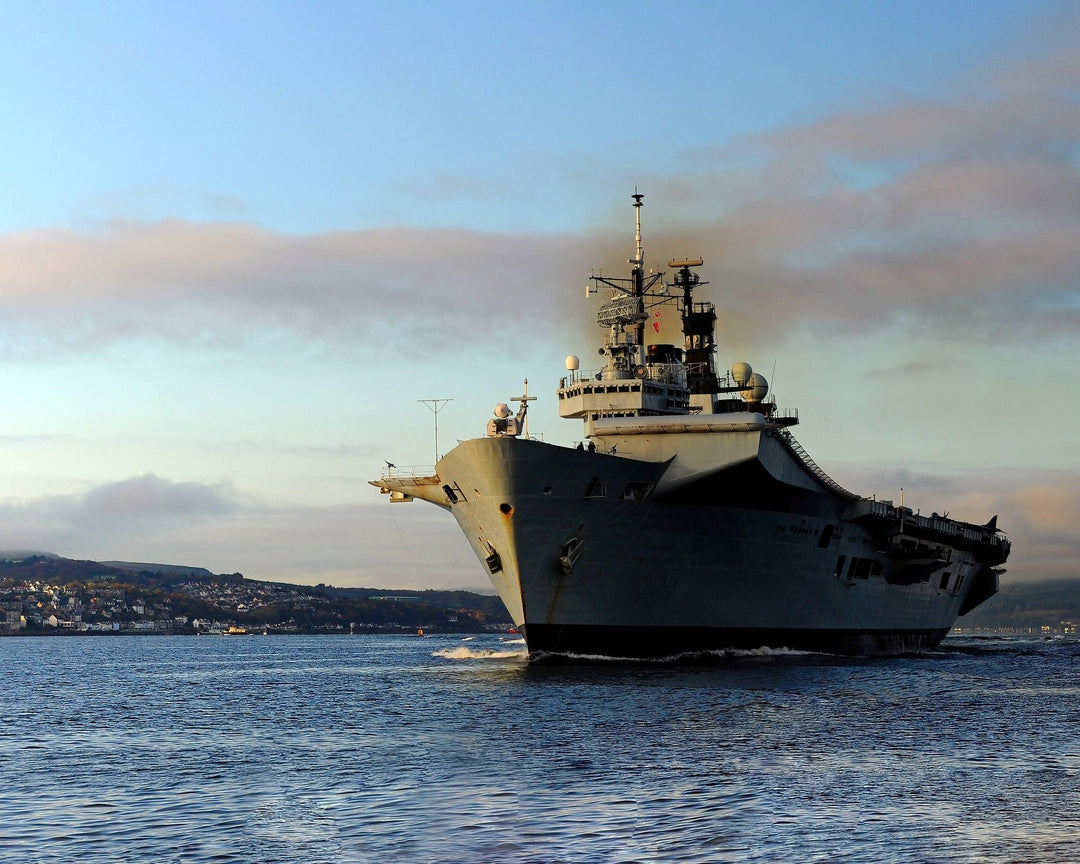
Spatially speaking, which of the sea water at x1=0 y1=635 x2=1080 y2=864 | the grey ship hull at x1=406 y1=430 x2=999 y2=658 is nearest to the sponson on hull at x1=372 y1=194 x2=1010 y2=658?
the grey ship hull at x1=406 y1=430 x2=999 y2=658

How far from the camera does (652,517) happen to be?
46.6 metres

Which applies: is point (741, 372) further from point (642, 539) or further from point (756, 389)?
point (642, 539)

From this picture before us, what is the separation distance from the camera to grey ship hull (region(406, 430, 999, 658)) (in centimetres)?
4550

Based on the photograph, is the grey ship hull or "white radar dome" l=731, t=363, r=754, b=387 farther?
"white radar dome" l=731, t=363, r=754, b=387

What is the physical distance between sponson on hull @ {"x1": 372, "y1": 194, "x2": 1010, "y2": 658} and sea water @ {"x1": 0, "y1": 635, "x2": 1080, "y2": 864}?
4.28 metres

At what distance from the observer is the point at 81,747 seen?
30.0m

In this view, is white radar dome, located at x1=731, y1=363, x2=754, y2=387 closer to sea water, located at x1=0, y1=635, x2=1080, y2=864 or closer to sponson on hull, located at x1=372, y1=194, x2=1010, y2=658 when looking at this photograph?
sponson on hull, located at x1=372, y1=194, x2=1010, y2=658

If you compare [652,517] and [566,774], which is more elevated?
→ [652,517]

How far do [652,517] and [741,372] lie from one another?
15905 mm

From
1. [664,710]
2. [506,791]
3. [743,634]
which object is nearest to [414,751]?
[506,791]

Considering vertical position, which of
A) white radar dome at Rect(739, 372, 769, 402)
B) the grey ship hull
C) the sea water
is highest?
white radar dome at Rect(739, 372, 769, 402)

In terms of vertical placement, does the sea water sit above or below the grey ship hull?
below

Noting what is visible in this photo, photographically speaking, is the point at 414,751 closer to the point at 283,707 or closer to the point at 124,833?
the point at 124,833

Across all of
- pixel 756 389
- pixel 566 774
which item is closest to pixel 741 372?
pixel 756 389
